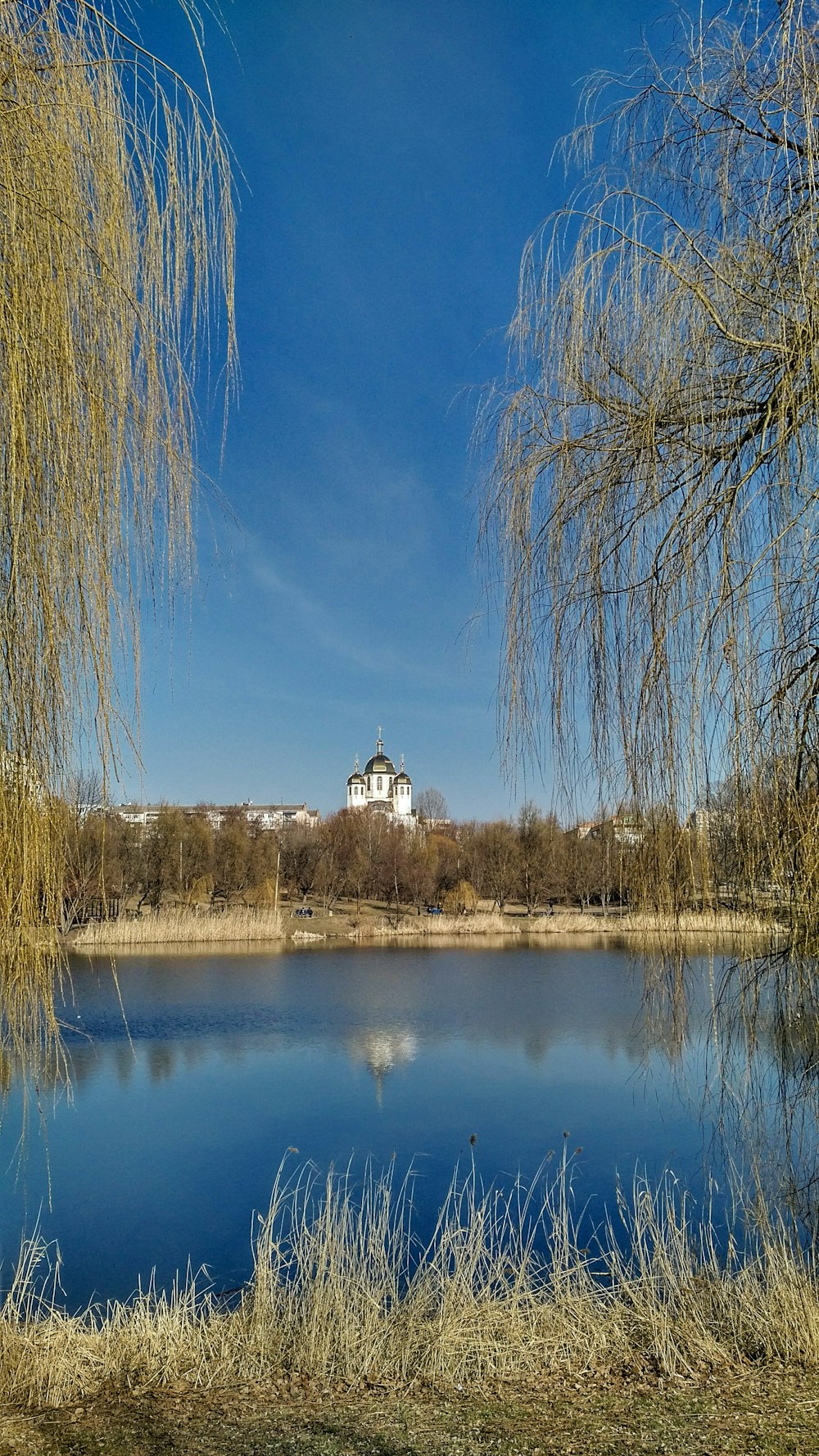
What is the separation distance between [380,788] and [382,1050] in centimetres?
6256

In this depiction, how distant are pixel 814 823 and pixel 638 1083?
8308 mm

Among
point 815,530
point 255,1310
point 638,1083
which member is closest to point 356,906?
point 638,1083

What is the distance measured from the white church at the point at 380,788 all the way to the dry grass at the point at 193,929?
45.0 m

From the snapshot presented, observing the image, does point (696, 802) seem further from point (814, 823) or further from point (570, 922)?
point (570, 922)

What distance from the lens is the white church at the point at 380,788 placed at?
72.6 metres

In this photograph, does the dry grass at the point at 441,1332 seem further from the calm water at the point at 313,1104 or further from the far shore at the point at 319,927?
the far shore at the point at 319,927

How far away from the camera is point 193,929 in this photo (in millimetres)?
24328

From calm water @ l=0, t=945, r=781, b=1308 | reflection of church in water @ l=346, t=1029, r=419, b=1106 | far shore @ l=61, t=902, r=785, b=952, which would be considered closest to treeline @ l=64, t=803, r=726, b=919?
far shore @ l=61, t=902, r=785, b=952

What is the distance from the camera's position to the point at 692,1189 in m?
6.80

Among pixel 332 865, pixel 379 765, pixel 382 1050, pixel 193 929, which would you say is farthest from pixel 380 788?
pixel 382 1050

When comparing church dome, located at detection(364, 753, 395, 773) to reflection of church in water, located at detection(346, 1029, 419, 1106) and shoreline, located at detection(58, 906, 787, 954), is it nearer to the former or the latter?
shoreline, located at detection(58, 906, 787, 954)

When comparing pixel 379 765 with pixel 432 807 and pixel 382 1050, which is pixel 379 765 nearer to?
pixel 432 807

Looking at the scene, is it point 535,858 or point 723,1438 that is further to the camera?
point 535,858

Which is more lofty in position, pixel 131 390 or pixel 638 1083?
pixel 131 390
